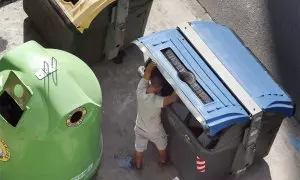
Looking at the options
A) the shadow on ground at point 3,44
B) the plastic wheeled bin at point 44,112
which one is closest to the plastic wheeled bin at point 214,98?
Answer: the plastic wheeled bin at point 44,112

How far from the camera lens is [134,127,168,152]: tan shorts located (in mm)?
5819

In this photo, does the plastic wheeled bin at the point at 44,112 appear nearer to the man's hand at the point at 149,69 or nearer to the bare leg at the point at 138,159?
the man's hand at the point at 149,69

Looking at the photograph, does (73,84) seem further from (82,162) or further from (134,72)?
(134,72)

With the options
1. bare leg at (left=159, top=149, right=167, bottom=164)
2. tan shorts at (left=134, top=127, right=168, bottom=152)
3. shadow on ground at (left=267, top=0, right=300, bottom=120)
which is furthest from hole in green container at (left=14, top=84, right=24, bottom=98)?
shadow on ground at (left=267, top=0, right=300, bottom=120)

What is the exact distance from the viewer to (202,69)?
5.36 m

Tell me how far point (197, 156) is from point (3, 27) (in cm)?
278

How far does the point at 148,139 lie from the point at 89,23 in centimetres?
119

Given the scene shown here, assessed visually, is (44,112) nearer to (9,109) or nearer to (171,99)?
(9,109)

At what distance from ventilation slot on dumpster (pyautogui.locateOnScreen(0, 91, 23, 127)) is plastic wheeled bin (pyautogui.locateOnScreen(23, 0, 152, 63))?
1491 mm

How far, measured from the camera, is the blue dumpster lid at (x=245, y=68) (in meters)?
5.37

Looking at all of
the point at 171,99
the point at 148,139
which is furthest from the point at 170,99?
the point at 148,139

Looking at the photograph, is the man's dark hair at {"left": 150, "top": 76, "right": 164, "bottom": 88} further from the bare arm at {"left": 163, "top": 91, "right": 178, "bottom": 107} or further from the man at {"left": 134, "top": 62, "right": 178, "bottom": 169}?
the bare arm at {"left": 163, "top": 91, "right": 178, "bottom": 107}

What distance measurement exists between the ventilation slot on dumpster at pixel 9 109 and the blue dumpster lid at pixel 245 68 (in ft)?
5.69

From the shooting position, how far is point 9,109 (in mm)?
4711
